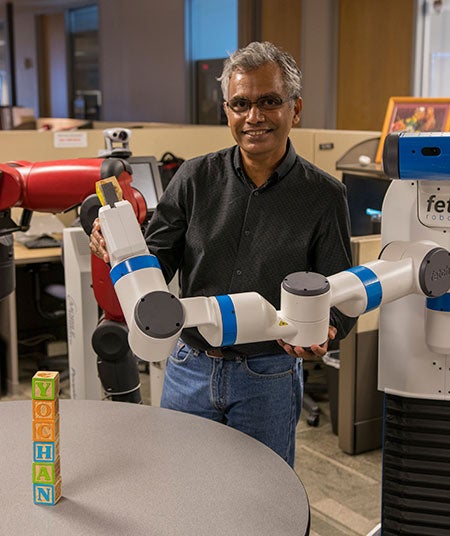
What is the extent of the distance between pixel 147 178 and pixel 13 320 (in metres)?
0.98

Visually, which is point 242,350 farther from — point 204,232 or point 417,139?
point 417,139

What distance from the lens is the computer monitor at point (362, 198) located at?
4.13m

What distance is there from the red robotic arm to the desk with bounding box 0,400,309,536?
38 centimetres

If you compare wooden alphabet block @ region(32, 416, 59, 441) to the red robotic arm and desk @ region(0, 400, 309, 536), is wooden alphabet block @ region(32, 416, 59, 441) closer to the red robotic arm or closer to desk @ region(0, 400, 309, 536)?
desk @ region(0, 400, 309, 536)

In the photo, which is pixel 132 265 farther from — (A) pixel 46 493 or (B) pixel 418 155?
(B) pixel 418 155

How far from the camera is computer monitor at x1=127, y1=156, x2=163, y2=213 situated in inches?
141

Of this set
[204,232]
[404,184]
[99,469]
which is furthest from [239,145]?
[99,469]

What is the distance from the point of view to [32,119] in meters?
7.47

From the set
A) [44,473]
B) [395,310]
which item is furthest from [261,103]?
[44,473]

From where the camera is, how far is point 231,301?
48.6 inches

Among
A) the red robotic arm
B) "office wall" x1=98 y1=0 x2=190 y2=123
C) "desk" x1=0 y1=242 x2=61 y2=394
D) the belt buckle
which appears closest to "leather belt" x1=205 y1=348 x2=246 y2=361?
the belt buckle

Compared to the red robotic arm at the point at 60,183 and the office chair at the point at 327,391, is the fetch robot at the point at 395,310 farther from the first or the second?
the office chair at the point at 327,391

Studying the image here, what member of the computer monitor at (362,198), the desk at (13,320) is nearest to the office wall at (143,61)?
the computer monitor at (362,198)

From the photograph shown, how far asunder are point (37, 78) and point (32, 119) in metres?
4.33
